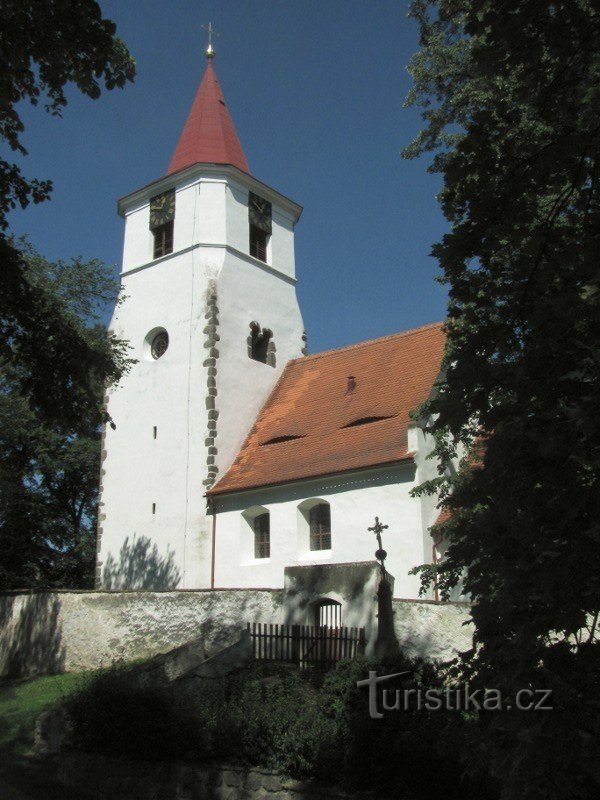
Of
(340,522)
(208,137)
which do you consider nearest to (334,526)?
(340,522)

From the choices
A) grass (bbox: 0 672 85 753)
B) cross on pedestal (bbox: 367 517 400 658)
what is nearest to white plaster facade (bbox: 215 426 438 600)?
cross on pedestal (bbox: 367 517 400 658)

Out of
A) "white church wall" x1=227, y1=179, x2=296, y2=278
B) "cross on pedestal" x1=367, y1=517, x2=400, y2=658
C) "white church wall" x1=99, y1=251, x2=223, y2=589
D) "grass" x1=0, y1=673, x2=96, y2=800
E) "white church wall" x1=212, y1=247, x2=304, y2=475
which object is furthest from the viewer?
"white church wall" x1=227, y1=179, x2=296, y2=278

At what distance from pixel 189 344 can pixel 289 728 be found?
1396 centimetres

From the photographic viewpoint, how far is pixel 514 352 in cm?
474

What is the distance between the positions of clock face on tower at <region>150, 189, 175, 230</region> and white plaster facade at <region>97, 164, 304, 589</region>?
8.7 inches

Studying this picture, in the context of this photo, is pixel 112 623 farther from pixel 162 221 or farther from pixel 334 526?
pixel 162 221

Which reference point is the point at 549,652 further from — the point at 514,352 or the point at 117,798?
the point at 117,798

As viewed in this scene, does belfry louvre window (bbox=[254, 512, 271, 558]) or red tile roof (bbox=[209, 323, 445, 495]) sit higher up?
red tile roof (bbox=[209, 323, 445, 495])

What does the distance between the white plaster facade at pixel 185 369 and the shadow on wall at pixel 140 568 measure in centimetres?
3

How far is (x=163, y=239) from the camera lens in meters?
22.5

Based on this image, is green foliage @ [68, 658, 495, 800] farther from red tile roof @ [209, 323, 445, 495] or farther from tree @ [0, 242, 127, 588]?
tree @ [0, 242, 127, 588]

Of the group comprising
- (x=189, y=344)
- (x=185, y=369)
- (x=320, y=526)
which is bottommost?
(x=320, y=526)

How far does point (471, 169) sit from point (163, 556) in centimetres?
1550

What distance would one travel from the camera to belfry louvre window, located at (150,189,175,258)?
73.5 feet
